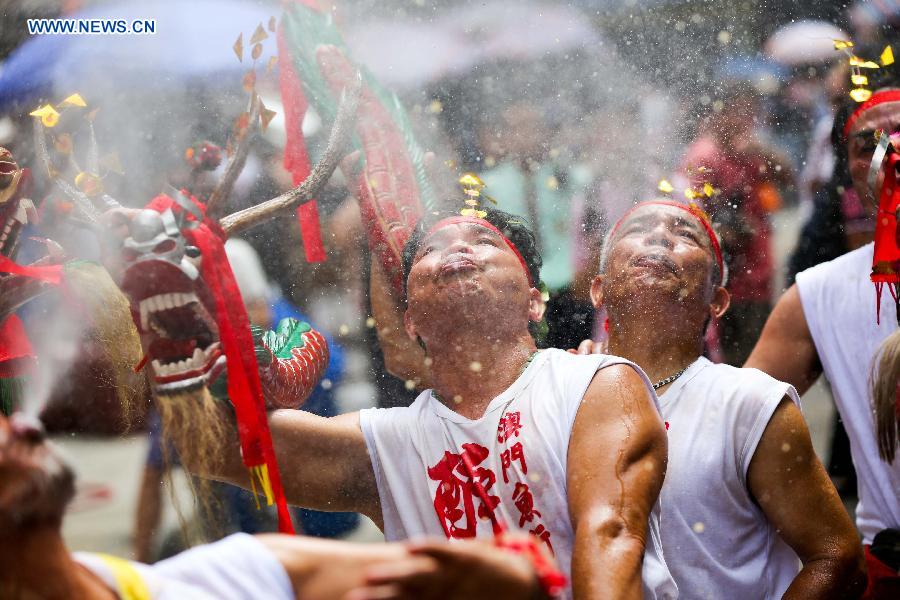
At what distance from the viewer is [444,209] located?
6.65ft

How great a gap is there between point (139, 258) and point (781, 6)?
1.42 meters

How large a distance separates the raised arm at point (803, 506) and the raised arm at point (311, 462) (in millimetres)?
739

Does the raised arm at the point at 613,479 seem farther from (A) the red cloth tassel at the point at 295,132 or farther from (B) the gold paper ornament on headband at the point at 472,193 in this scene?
(A) the red cloth tassel at the point at 295,132

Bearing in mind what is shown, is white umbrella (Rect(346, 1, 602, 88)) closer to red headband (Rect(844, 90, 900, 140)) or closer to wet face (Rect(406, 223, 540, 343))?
wet face (Rect(406, 223, 540, 343))

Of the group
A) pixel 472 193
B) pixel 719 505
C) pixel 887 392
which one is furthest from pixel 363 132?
pixel 887 392

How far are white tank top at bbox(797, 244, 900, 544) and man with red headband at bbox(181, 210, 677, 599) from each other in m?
0.65

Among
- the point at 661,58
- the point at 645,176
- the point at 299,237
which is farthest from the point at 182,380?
the point at 661,58

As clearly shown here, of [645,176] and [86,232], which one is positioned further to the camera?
[645,176]

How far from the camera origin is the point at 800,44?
7.16 ft

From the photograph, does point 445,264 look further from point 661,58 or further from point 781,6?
point 781,6

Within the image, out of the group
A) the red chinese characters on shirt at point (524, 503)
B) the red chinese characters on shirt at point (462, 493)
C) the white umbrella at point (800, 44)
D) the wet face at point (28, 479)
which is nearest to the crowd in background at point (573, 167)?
the white umbrella at point (800, 44)

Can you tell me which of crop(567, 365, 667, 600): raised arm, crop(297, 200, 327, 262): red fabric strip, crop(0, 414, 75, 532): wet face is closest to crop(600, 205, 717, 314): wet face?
crop(567, 365, 667, 600): raised arm

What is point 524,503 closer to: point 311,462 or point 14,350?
Answer: point 311,462

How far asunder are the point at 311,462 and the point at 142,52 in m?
0.87
